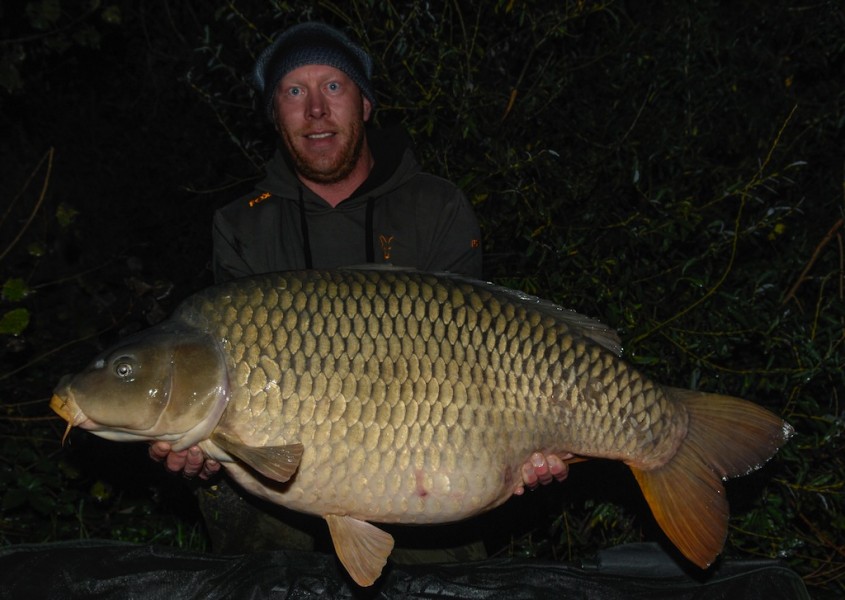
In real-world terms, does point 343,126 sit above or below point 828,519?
above

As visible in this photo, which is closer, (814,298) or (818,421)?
(818,421)

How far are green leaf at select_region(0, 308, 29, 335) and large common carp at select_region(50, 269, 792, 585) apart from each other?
102 cm

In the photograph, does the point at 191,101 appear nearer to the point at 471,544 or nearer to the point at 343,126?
the point at 343,126

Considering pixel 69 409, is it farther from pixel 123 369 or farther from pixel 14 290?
pixel 14 290

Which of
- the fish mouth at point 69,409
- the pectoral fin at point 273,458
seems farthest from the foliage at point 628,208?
the pectoral fin at point 273,458

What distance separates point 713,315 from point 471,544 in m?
0.92

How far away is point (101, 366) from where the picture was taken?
170 cm

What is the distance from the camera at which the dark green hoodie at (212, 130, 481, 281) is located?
229cm

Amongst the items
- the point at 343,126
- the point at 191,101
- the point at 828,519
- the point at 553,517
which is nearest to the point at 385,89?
the point at 343,126

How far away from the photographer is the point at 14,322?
8.52ft

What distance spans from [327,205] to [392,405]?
0.82 m

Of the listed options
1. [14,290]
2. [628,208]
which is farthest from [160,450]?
[628,208]

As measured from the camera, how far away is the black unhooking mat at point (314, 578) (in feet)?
6.07

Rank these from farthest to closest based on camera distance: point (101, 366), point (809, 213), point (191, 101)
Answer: point (191, 101), point (809, 213), point (101, 366)
